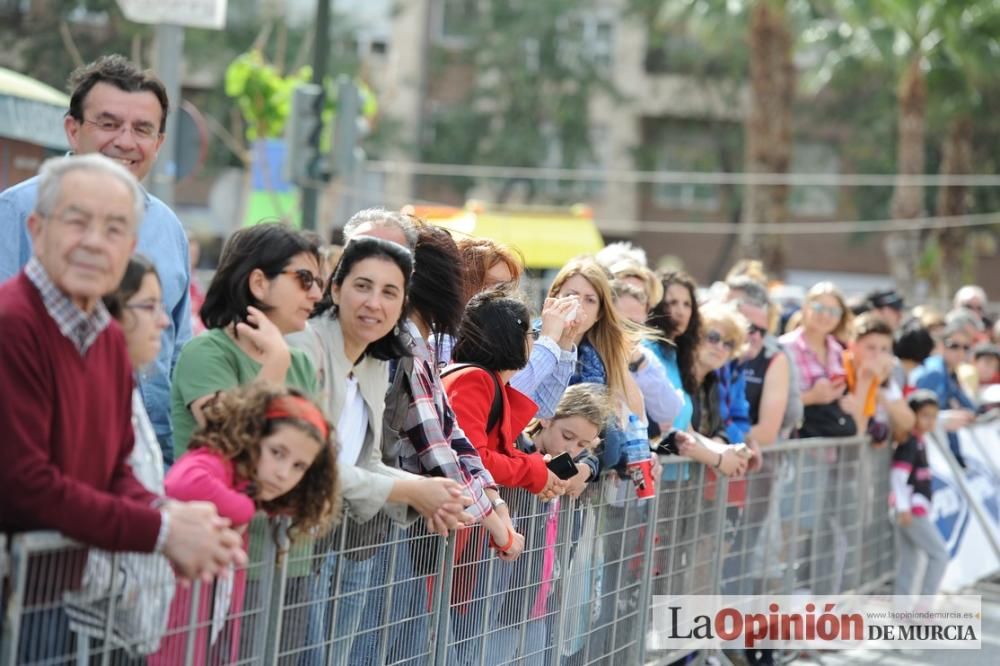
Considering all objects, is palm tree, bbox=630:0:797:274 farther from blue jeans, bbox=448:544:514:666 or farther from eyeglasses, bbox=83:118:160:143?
eyeglasses, bbox=83:118:160:143

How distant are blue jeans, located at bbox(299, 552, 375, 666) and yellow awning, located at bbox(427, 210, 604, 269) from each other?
653 inches

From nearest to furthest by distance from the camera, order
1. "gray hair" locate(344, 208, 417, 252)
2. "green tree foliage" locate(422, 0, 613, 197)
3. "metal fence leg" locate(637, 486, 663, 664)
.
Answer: "gray hair" locate(344, 208, 417, 252) → "metal fence leg" locate(637, 486, 663, 664) → "green tree foliage" locate(422, 0, 613, 197)

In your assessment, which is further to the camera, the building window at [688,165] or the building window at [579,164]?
the building window at [688,165]

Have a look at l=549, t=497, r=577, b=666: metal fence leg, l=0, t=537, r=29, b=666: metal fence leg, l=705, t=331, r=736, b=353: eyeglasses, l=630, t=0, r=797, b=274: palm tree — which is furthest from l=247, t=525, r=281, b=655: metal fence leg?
l=630, t=0, r=797, b=274: palm tree

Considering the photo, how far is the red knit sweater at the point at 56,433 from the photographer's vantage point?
3354 mm

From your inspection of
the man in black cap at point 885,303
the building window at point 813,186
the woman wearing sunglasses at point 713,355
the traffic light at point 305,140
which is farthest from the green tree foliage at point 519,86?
the woman wearing sunglasses at point 713,355

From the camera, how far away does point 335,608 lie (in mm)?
4582

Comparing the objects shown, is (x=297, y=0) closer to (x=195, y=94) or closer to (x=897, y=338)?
(x=195, y=94)

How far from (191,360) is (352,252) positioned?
776 millimetres

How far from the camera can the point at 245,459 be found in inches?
159

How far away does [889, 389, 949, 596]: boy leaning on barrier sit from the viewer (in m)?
10.6

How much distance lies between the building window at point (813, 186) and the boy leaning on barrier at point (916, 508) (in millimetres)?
36408

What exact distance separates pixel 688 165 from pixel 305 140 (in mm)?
34226

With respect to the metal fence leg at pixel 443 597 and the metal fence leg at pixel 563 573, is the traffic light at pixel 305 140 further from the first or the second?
the metal fence leg at pixel 443 597
